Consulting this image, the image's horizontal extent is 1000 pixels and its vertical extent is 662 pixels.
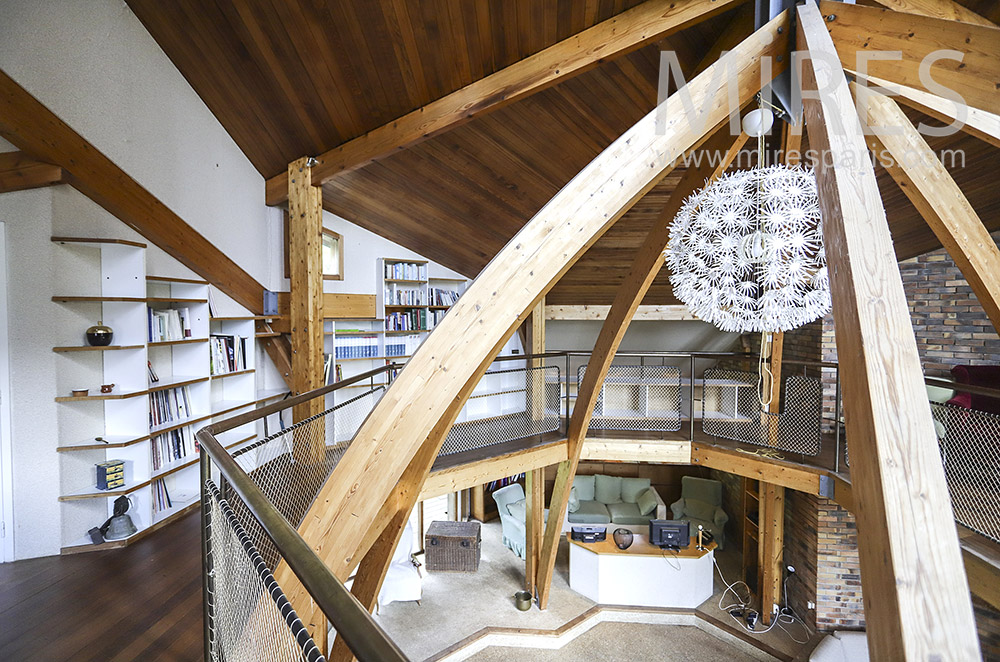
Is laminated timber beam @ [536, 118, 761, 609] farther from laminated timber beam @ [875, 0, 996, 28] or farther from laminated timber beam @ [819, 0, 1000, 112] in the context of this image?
laminated timber beam @ [875, 0, 996, 28]

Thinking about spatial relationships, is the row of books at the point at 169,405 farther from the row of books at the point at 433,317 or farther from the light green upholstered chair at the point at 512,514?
the light green upholstered chair at the point at 512,514

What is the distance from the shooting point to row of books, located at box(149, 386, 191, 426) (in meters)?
3.90

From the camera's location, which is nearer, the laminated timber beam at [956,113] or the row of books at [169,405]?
the laminated timber beam at [956,113]

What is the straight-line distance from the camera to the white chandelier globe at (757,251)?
2.27 metres

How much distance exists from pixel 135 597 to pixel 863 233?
377cm

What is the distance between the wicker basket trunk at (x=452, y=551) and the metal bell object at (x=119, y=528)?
4517 millimetres

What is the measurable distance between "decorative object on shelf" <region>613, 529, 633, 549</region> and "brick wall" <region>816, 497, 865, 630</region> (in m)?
2.08

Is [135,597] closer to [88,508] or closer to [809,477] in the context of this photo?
[88,508]

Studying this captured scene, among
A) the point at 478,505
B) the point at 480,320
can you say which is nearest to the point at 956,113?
the point at 480,320

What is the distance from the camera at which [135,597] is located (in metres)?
2.70

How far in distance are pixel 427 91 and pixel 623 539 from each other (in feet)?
18.6

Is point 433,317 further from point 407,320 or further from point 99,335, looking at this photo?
point 99,335

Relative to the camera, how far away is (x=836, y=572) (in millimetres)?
5527

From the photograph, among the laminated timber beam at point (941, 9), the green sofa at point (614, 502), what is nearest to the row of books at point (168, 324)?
the laminated timber beam at point (941, 9)
